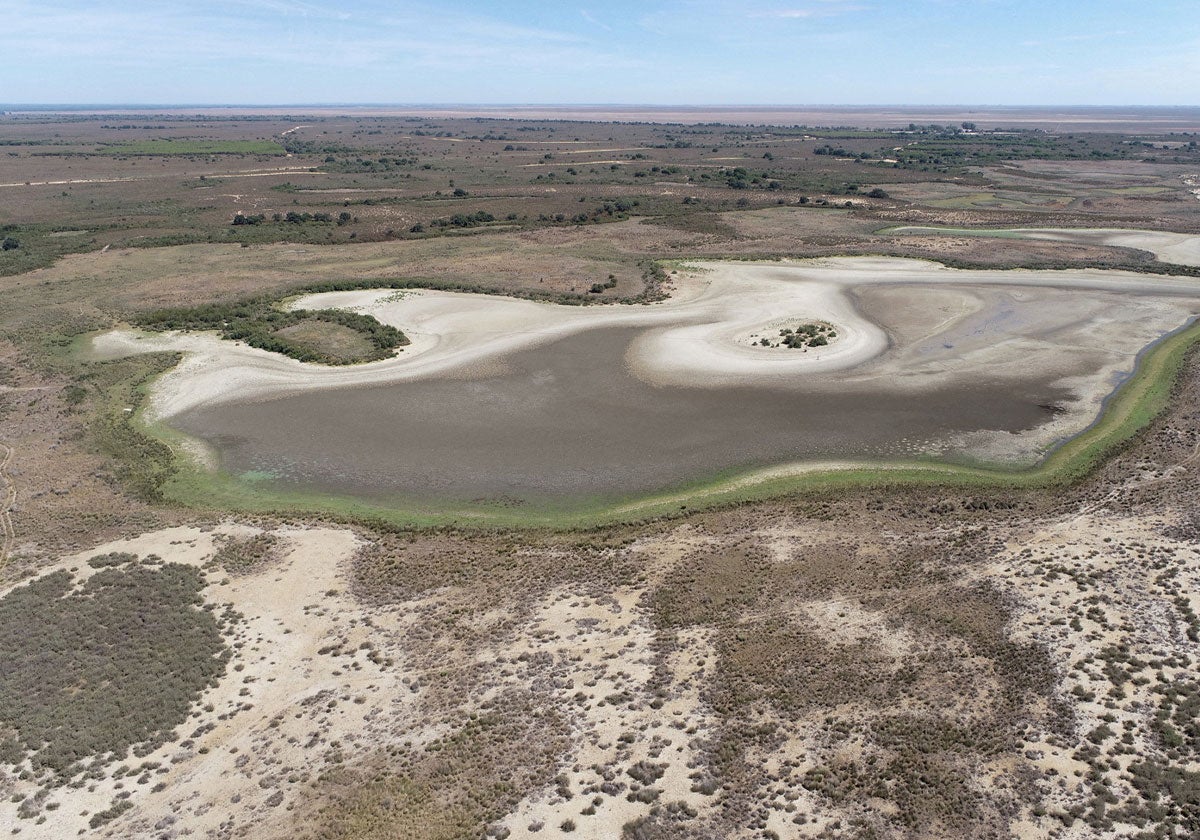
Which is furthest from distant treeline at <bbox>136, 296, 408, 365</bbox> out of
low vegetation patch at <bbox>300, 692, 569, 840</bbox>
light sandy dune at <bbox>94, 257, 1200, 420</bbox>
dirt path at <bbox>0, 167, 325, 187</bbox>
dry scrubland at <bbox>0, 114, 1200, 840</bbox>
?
dirt path at <bbox>0, 167, 325, 187</bbox>

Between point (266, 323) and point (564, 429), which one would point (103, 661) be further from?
point (266, 323)

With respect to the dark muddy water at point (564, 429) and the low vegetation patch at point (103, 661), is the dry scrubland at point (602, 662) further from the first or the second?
→ the dark muddy water at point (564, 429)

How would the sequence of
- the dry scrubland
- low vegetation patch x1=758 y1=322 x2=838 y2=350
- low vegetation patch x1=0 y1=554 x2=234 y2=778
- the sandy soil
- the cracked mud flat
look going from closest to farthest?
the dry scrubland
low vegetation patch x1=0 y1=554 x2=234 y2=778
the cracked mud flat
low vegetation patch x1=758 y1=322 x2=838 y2=350
the sandy soil

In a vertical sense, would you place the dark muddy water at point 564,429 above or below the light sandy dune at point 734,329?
below

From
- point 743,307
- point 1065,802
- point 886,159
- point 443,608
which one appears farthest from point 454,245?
point 886,159

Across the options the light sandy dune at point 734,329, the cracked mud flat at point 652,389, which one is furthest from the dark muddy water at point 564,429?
the light sandy dune at point 734,329

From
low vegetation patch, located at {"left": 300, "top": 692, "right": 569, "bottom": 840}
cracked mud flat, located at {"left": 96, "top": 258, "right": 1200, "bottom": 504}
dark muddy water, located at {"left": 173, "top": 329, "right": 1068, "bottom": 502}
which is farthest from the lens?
cracked mud flat, located at {"left": 96, "top": 258, "right": 1200, "bottom": 504}

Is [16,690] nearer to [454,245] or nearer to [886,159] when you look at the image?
[454,245]

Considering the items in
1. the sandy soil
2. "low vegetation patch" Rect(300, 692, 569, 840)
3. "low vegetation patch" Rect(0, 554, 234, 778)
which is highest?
the sandy soil

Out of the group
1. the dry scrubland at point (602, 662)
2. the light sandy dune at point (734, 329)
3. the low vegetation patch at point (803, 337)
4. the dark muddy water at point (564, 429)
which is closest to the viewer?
the dry scrubland at point (602, 662)

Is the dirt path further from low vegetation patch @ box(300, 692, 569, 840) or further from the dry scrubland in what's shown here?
low vegetation patch @ box(300, 692, 569, 840)
